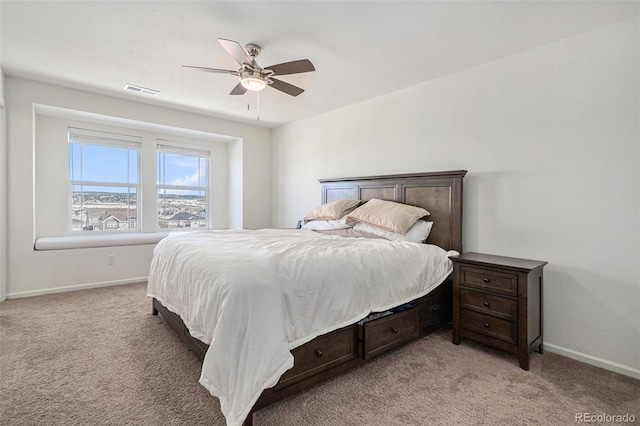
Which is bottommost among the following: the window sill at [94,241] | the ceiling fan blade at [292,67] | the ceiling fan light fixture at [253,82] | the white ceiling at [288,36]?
the window sill at [94,241]

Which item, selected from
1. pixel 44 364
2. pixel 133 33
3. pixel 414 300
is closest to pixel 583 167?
pixel 414 300

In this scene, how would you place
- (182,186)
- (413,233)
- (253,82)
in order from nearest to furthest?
(253,82)
(413,233)
(182,186)

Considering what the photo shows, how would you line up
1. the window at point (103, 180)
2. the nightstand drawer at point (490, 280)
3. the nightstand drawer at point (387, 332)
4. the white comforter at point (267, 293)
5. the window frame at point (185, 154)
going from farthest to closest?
1. the window frame at point (185, 154)
2. the window at point (103, 180)
3. the nightstand drawer at point (490, 280)
4. the nightstand drawer at point (387, 332)
5. the white comforter at point (267, 293)

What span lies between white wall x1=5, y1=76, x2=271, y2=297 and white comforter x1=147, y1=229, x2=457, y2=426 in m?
2.17

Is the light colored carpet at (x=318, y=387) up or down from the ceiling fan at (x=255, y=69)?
down

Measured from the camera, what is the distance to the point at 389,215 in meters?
2.97

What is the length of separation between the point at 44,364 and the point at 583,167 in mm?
4149

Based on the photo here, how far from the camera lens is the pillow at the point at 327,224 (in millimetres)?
3410

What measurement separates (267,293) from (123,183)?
425cm

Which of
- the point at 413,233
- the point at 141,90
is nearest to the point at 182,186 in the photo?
the point at 141,90

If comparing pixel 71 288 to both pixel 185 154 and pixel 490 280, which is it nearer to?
pixel 185 154

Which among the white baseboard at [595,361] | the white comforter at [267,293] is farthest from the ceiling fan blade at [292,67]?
the white baseboard at [595,361]

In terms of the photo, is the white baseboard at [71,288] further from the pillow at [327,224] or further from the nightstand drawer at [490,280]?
the nightstand drawer at [490,280]

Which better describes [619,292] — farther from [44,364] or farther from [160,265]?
[44,364]
